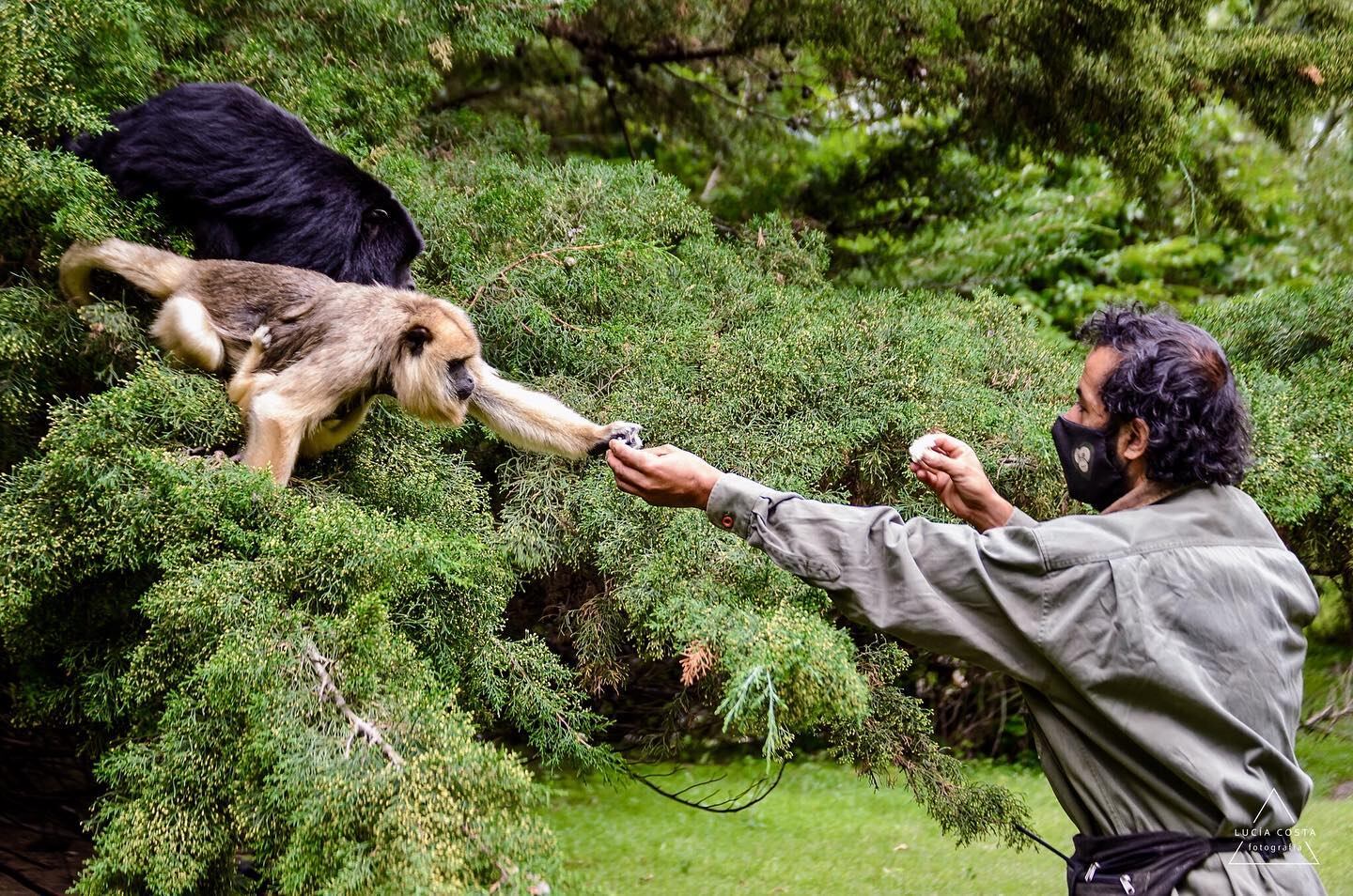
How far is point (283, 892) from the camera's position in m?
2.28

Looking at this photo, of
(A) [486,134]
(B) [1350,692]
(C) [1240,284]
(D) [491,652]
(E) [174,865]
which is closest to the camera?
(E) [174,865]

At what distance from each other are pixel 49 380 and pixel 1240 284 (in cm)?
830

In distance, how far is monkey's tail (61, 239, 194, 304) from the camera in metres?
3.40

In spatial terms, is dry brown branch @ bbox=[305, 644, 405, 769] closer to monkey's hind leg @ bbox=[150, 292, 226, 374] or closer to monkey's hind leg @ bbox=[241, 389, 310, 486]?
monkey's hind leg @ bbox=[241, 389, 310, 486]

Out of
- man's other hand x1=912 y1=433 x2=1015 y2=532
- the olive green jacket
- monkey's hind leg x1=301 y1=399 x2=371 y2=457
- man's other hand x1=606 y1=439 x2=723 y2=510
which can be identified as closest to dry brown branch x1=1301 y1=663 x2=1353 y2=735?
man's other hand x1=912 y1=433 x2=1015 y2=532

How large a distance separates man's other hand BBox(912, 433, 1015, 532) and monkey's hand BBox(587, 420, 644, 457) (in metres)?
0.84

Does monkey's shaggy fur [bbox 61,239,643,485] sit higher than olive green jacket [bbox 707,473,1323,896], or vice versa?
olive green jacket [bbox 707,473,1323,896]

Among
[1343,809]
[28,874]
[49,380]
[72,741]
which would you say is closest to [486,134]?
[49,380]

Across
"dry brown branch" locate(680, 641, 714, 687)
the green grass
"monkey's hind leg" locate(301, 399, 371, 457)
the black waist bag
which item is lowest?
the green grass

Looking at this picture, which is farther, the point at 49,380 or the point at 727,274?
the point at 727,274

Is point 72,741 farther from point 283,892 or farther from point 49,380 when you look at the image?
point 283,892

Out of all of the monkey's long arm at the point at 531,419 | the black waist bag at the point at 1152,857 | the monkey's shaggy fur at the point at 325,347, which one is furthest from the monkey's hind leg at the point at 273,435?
the black waist bag at the point at 1152,857

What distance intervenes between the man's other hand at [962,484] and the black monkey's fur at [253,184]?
2.33m

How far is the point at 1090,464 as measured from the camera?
240 centimetres
